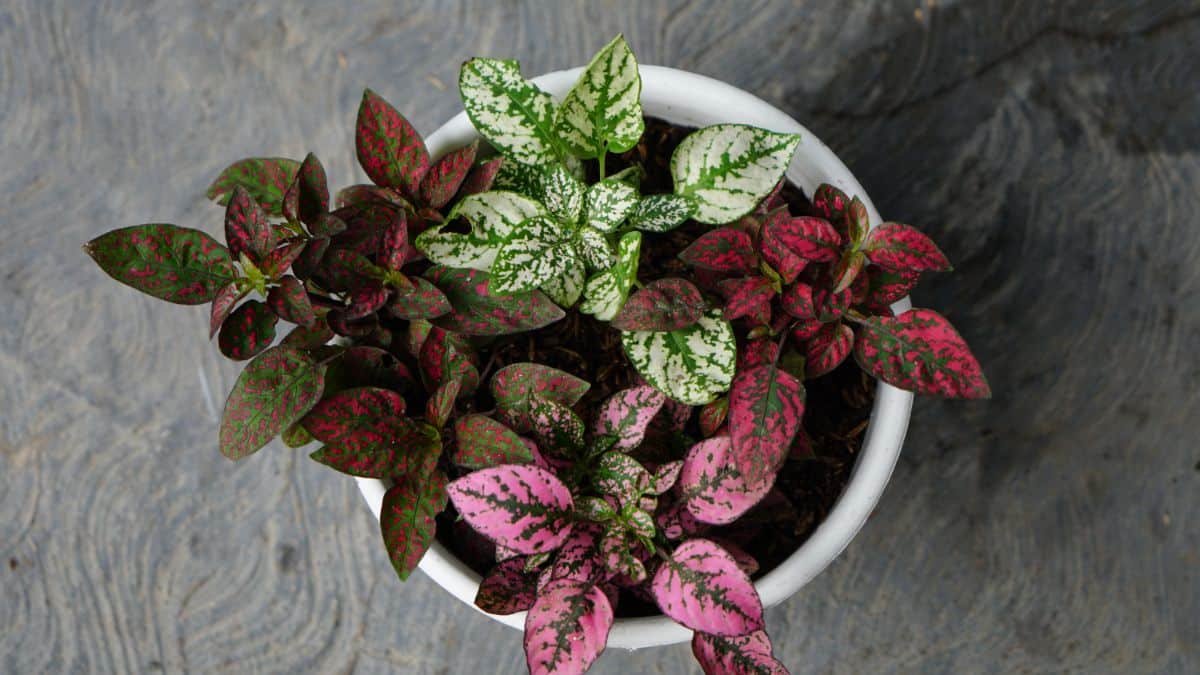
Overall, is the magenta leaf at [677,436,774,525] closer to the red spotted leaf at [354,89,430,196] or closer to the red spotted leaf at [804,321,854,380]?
the red spotted leaf at [804,321,854,380]

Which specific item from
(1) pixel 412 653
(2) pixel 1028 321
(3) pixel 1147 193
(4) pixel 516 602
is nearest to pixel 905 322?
(4) pixel 516 602

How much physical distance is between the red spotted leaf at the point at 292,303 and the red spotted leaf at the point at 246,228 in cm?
3

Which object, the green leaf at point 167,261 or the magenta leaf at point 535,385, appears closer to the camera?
the green leaf at point 167,261

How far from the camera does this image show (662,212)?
2.52ft

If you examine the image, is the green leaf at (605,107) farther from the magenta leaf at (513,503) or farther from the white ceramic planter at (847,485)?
the magenta leaf at (513,503)

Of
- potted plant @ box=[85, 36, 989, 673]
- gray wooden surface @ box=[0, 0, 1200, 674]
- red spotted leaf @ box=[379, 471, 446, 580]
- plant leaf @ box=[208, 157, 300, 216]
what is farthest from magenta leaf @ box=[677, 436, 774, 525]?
gray wooden surface @ box=[0, 0, 1200, 674]

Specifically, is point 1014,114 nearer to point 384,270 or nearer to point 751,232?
point 751,232

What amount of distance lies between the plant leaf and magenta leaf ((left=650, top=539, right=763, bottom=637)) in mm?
453

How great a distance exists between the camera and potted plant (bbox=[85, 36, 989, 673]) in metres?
0.73

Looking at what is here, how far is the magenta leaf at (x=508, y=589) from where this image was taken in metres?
0.80

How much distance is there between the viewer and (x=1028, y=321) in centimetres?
123

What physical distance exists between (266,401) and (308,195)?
6.6 inches

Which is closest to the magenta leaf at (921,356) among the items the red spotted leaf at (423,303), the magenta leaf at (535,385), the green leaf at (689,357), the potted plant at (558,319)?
the potted plant at (558,319)

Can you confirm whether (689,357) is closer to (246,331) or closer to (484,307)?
(484,307)
